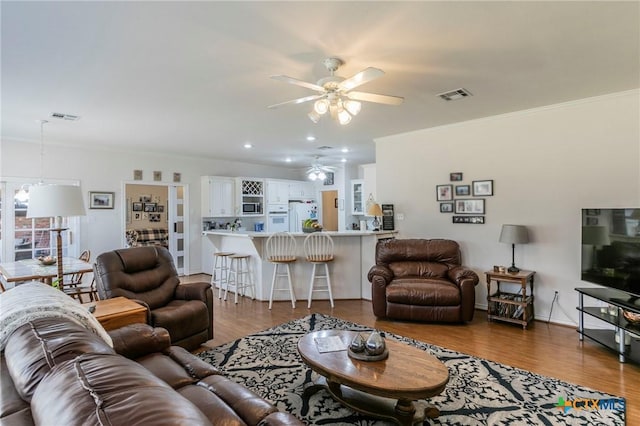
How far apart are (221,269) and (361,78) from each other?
407 centimetres

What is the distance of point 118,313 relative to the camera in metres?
2.49

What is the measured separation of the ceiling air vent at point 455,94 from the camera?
11.4 ft

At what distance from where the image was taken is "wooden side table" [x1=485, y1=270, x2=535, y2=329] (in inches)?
151

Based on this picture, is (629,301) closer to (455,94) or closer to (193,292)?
(455,94)

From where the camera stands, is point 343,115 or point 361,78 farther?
point 343,115

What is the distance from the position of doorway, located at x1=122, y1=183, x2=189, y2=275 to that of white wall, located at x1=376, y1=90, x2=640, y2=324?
5037mm

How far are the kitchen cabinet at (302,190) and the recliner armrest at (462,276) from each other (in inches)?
220

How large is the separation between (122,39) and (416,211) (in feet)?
14.2

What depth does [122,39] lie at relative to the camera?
2354 millimetres

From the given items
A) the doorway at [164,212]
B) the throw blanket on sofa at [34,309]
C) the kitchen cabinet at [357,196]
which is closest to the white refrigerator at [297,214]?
the kitchen cabinet at [357,196]

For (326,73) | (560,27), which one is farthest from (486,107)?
(326,73)

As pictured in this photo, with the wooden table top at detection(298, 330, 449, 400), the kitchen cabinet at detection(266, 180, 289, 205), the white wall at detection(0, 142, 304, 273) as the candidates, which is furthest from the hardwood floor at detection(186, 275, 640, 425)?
the kitchen cabinet at detection(266, 180, 289, 205)

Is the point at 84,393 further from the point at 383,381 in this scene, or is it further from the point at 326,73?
the point at 326,73

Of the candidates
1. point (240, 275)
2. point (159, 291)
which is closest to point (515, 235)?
point (240, 275)
